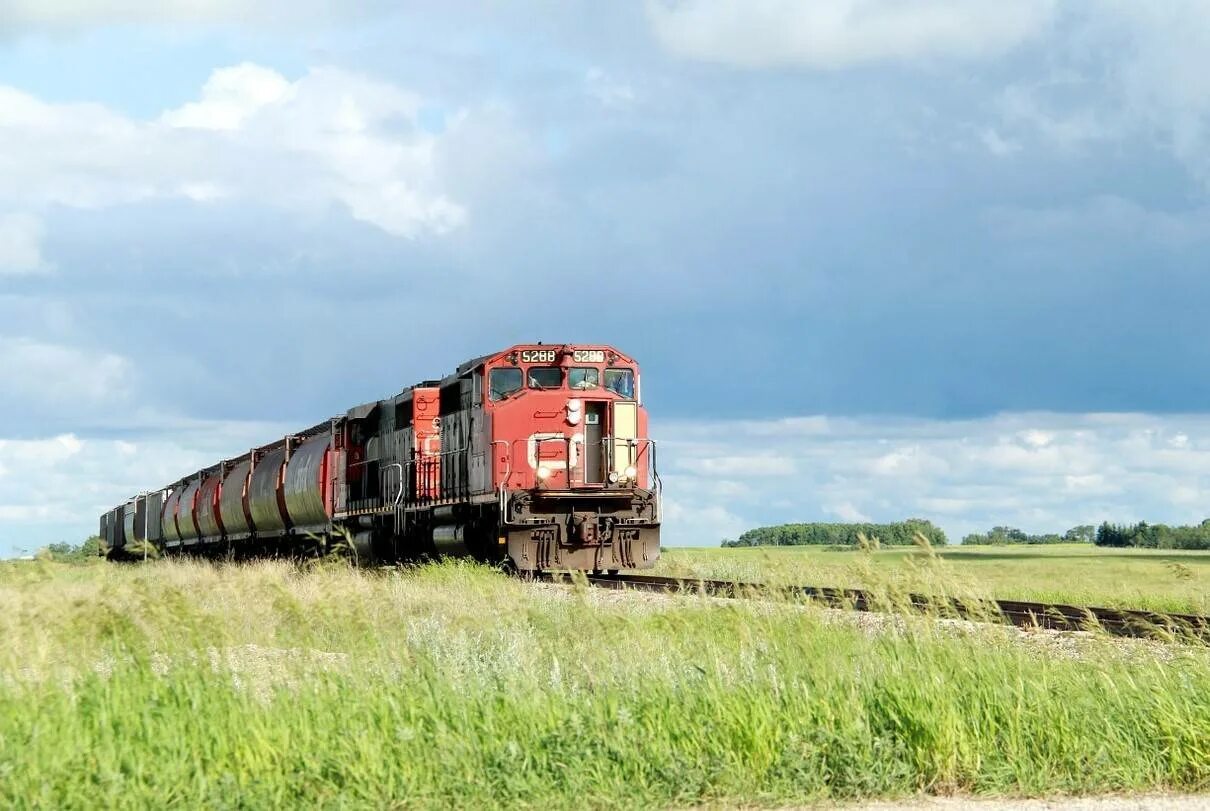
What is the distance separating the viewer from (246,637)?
11336 mm

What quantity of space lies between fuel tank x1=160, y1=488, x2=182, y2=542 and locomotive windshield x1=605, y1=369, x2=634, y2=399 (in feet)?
95.7

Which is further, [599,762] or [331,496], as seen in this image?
[331,496]

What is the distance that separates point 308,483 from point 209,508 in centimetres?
1221

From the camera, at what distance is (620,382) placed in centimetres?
2409

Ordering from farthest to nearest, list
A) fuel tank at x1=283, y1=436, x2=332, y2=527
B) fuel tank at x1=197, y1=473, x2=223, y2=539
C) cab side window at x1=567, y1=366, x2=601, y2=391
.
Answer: fuel tank at x1=197, y1=473, x2=223, y2=539
fuel tank at x1=283, y1=436, x2=332, y2=527
cab side window at x1=567, y1=366, x2=601, y2=391

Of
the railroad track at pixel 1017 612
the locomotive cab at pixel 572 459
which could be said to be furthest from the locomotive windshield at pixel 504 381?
the railroad track at pixel 1017 612

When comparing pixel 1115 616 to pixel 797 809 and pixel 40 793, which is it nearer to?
pixel 797 809

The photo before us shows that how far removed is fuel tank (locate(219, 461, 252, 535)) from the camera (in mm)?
38875

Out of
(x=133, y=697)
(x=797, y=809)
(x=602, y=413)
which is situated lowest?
(x=797, y=809)

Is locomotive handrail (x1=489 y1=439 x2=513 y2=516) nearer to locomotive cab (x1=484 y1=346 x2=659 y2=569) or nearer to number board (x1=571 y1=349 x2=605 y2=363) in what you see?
locomotive cab (x1=484 y1=346 x2=659 y2=569)

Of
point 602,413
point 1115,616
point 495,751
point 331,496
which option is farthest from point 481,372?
point 495,751

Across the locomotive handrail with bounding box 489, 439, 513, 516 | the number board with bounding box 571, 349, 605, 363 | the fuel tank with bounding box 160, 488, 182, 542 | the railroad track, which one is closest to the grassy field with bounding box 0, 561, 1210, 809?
the railroad track

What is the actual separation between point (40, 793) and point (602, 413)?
17.9 metres

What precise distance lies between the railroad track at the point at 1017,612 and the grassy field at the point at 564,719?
293 mm
